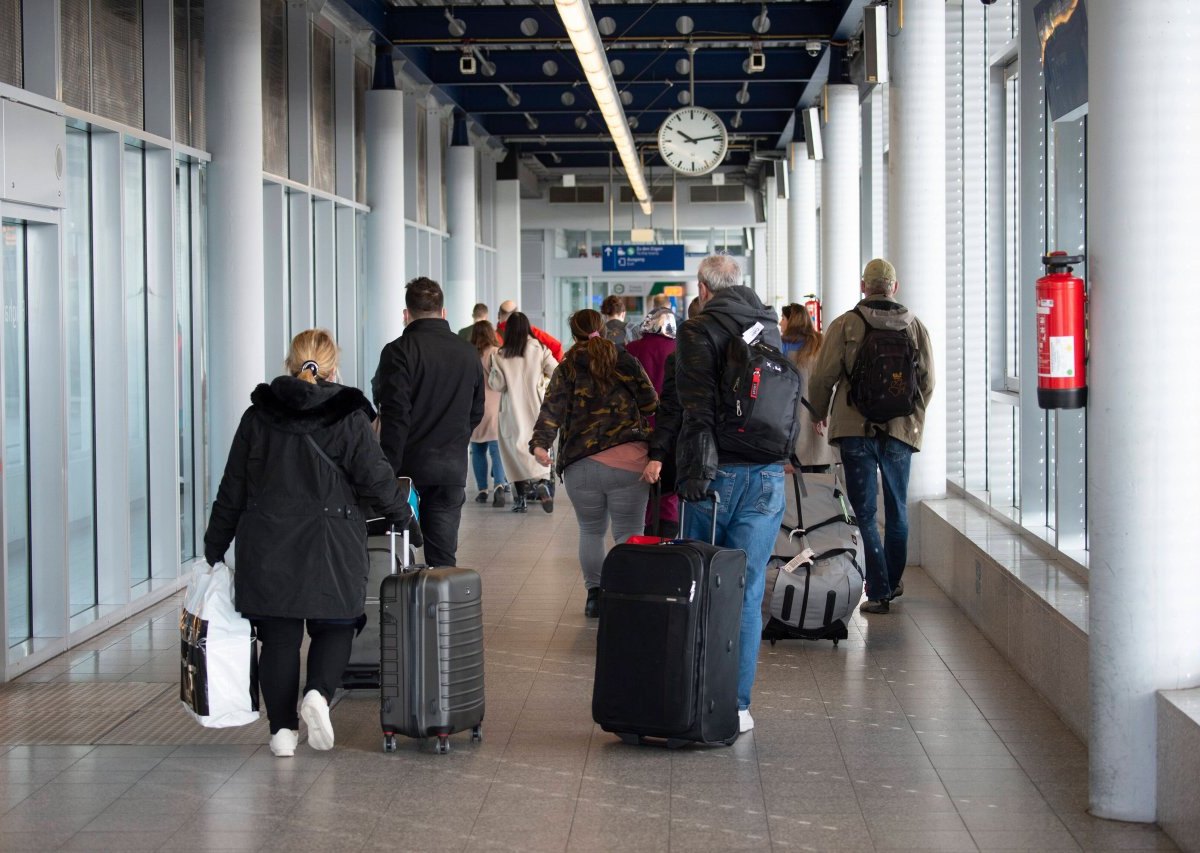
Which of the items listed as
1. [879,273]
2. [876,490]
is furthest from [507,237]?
[876,490]

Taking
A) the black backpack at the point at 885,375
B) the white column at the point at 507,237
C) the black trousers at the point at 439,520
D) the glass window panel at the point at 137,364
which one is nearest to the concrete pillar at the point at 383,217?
the glass window panel at the point at 137,364

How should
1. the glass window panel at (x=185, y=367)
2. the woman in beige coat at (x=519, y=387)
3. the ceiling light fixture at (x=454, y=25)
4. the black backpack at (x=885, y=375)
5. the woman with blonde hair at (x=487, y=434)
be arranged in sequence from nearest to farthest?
the black backpack at (x=885, y=375)
the glass window panel at (x=185, y=367)
the woman in beige coat at (x=519, y=387)
the woman with blonde hair at (x=487, y=434)
the ceiling light fixture at (x=454, y=25)

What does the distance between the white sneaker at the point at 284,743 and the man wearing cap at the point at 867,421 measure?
127 inches

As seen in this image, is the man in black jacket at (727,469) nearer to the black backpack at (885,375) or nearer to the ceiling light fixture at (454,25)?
the black backpack at (885,375)

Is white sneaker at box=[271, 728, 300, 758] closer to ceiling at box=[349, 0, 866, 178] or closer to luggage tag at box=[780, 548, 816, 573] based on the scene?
luggage tag at box=[780, 548, 816, 573]

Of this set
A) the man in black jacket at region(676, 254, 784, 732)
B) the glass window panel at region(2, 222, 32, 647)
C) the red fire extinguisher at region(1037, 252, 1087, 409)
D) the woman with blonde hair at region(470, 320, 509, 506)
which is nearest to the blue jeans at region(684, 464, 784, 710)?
the man in black jacket at region(676, 254, 784, 732)

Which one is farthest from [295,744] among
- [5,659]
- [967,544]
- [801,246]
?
[801,246]

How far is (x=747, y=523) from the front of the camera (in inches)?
205

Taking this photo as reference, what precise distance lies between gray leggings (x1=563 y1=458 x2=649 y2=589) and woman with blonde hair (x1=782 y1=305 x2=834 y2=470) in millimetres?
915

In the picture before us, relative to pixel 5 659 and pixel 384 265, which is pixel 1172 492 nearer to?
pixel 5 659

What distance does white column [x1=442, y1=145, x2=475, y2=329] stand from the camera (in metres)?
18.9

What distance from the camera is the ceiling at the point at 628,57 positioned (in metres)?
13.6

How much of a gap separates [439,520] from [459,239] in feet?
42.3

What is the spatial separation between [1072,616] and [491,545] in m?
5.27
